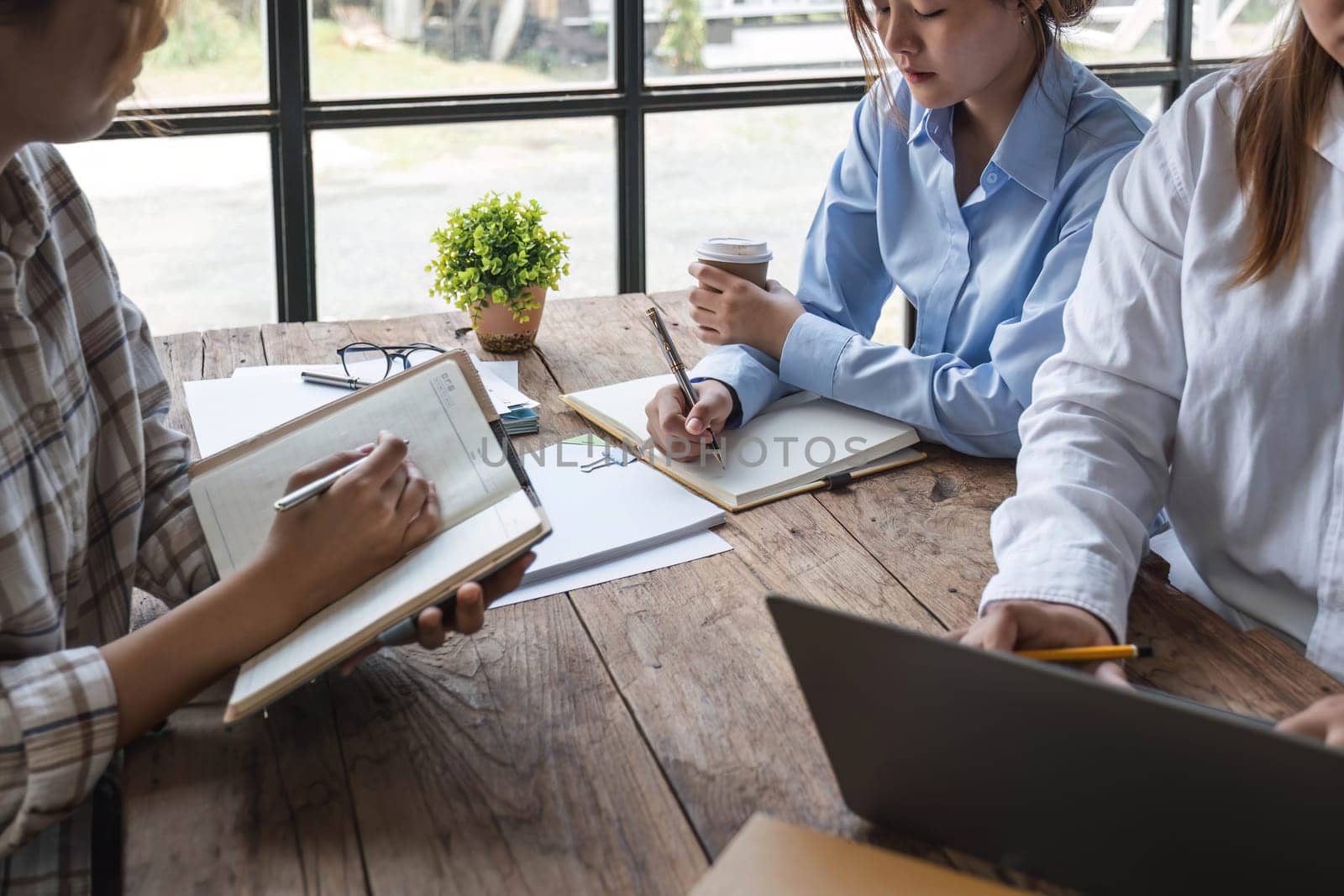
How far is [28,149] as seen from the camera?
3.69ft

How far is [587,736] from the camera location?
0.97m

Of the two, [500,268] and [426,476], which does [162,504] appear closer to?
[426,476]

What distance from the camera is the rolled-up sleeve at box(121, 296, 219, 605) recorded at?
116 cm

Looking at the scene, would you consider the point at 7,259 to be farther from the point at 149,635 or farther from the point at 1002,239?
the point at 1002,239

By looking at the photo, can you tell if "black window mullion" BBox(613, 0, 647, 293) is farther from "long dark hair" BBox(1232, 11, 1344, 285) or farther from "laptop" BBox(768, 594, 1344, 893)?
"laptop" BBox(768, 594, 1344, 893)

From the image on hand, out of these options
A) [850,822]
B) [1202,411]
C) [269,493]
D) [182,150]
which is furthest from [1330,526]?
[182,150]

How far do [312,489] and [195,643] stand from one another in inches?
6.1


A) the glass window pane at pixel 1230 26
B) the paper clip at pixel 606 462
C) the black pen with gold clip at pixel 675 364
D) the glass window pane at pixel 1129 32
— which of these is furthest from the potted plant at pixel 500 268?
the glass window pane at pixel 1230 26

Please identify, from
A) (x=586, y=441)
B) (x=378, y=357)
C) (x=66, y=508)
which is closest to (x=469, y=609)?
(x=66, y=508)

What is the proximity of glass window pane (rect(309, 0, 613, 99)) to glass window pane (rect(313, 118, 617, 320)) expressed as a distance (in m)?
0.10

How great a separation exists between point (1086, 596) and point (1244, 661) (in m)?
0.15

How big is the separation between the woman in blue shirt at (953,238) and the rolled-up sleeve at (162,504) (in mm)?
541

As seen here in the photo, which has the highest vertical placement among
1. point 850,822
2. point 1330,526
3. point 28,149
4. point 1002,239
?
point 28,149

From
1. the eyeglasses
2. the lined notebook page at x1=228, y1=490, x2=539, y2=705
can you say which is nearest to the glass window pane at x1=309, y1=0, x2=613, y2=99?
the eyeglasses
